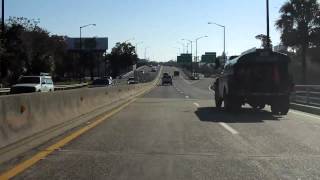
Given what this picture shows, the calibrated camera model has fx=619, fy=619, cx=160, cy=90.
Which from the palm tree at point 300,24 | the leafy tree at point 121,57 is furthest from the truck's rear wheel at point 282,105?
the leafy tree at point 121,57

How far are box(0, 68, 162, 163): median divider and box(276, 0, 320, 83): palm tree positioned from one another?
49813 mm

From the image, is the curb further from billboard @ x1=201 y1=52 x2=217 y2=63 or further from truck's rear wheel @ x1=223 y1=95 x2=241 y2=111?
billboard @ x1=201 y1=52 x2=217 y2=63

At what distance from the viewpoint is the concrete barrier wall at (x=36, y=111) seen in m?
12.5

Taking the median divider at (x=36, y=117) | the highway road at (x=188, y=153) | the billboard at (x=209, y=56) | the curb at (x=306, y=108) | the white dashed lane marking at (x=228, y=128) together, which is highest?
the billboard at (x=209, y=56)

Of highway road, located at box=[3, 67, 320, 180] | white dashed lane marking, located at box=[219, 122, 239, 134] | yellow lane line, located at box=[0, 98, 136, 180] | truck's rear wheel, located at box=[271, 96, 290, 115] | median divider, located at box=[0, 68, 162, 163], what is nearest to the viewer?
yellow lane line, located at box=[0, 98, 136, 180]

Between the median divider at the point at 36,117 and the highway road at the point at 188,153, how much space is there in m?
0.88

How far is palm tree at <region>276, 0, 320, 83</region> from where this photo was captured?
6925 centimetres

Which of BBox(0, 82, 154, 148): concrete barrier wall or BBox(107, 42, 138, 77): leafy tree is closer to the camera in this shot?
BBox(0, 82, 154, 148): concrete barrier wall

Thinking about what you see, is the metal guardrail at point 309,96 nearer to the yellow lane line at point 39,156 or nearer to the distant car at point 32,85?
the yellow lane line at point 39,156

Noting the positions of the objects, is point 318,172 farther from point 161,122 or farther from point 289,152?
point 161,122

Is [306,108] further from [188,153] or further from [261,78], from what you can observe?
[188,153]

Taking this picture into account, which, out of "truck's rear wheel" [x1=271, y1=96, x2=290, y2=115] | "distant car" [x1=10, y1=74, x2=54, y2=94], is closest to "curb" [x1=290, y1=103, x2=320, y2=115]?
"truck's rear wheel" [x1=271, y1=96, x2=290, y2=115]

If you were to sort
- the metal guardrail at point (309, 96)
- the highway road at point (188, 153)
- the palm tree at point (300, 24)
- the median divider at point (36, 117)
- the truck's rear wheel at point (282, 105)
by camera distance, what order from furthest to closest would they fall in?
1. the palm tree at point (300, 24)
2. the metal guardrail at point (309, 96)
3. the truck's rear wheel at point (282, 105)
4. the median divider at point (36, 117)
5. the highway road at point (188, 153)

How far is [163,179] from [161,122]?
1037cm
